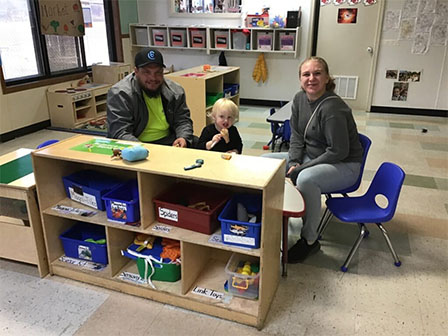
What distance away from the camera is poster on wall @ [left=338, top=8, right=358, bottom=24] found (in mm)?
5956

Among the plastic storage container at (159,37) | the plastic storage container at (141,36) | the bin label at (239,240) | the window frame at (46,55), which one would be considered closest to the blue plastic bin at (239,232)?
the bin label at (239,240)

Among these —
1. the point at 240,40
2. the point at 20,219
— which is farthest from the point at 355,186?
the point at 240,40

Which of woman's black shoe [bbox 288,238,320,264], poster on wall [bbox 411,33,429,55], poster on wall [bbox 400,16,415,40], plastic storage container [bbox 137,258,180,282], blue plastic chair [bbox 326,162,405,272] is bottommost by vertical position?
woman's black shoe [bbox 288,238,320,264]

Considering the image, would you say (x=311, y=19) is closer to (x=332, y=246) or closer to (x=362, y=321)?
(x=332, y=246)

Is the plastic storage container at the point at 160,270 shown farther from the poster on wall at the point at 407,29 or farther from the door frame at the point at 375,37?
the poster on wall at the point at 407,29

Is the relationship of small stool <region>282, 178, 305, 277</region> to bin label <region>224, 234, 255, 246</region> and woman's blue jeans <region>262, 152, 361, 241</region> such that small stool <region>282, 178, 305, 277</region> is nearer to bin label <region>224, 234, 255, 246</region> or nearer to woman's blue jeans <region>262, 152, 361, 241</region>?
woman's blue jeans <region>262, 152, 361, 241</region>

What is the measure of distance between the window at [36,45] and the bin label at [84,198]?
3.35 metres

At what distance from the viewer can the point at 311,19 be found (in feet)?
20.0

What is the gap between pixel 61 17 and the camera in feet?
17.4

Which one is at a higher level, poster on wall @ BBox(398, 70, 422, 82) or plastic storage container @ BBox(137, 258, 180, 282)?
poster on wall @ BBox(398, 70, 422, 82)

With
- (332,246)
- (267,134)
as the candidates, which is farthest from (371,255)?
(267,134)

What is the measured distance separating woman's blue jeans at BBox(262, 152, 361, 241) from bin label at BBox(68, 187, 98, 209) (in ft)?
3.80

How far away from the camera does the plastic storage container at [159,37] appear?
6.73 m

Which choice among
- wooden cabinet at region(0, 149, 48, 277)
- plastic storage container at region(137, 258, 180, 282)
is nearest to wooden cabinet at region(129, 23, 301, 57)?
wooden cabinet at region(0, 149, 48, 277)
